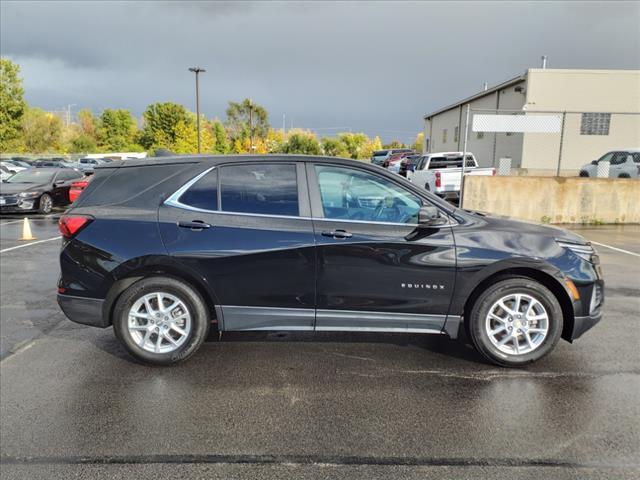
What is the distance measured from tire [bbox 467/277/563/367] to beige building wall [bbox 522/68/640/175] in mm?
24071

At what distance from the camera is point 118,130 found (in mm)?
72125

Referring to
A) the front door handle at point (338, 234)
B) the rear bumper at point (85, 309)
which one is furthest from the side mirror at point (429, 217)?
the rear bumper at point (85, 309)

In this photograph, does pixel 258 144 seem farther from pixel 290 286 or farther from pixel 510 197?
pixel 290 286

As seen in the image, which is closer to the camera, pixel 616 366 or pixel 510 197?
pixel 616 366

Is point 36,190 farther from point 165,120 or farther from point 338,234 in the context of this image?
point 165,120

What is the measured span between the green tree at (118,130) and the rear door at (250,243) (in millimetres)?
72584

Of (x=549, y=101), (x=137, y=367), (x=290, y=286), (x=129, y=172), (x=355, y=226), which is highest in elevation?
(x=549, y=101)

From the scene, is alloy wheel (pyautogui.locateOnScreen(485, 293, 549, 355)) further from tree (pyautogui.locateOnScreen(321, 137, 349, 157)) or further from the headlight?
tree (pyautogui.locateOnScreen(321, 137, 349, 157))

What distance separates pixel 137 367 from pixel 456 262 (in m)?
2.84

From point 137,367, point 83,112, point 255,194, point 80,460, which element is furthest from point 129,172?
point 83,112

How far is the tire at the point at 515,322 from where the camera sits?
165 inches

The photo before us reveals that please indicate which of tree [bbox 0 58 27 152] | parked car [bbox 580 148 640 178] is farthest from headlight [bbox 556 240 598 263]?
tree [bbox 0 58 27 152]

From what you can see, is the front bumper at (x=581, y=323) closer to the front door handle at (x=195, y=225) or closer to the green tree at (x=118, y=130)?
the front door handle at (x=195, y=225)

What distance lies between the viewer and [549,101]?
2631 cm
